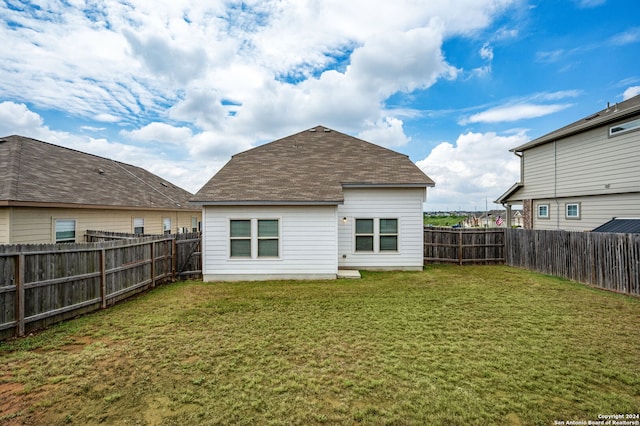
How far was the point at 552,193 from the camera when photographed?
14422mm

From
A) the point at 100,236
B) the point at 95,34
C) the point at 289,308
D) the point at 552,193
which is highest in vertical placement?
the point at 95,34

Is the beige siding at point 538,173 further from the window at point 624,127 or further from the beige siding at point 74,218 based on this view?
the beige siding at point 74,218

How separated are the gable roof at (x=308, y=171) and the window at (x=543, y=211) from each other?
26.6 feet

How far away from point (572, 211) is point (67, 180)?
23.4 metres

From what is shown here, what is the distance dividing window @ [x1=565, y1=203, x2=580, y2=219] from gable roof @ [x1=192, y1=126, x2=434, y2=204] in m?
7.66

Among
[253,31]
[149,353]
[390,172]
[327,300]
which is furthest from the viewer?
[253,31]

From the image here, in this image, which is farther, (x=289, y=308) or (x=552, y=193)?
(x=552, y=193)

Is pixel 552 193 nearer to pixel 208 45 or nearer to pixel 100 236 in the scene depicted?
pixel 208 45

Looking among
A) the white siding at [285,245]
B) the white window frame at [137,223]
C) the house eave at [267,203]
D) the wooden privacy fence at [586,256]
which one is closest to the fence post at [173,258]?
the white siding at [285,245]

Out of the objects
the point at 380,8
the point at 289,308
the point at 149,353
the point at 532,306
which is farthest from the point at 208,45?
the point at 532,306

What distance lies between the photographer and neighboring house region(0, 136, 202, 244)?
32.9 ft

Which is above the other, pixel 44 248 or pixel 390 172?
pixel 390 172

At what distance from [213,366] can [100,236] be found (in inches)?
422

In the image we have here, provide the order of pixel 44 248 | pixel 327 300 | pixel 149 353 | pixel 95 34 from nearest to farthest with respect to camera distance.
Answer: pixel 149 353, pixel 44 248, pixel 327 300, pixel 95 34
